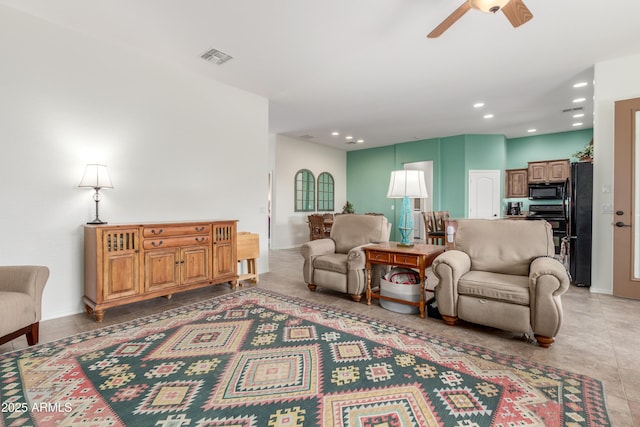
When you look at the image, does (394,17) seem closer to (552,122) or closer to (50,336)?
(50,336)

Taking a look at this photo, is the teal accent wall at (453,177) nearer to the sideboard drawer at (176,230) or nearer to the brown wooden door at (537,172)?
the brown wooden door at (537,172)

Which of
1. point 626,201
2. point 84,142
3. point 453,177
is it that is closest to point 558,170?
point 453,177

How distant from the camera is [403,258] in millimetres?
3285

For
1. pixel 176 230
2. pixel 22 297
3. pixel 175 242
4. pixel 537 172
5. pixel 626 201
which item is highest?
pixel 537 172

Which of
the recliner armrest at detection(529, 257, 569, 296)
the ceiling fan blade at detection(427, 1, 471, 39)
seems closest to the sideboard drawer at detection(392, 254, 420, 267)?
the recliner armrest at detection(529, 257, 569, 296)

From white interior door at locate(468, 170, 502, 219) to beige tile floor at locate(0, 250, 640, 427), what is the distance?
413cm

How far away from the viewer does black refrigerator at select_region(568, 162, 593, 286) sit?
413 cm

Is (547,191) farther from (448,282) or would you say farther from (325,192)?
(448,282)

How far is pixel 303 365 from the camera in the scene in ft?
7.05

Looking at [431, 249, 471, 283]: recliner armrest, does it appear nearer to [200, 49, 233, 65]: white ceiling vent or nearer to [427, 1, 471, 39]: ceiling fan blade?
[427, 1, 471, 39]: ceiling fan blade

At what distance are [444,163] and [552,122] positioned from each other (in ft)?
7.90

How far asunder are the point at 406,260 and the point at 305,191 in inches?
227

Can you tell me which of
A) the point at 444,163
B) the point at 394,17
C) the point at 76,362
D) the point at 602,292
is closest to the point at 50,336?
the point at 76,362

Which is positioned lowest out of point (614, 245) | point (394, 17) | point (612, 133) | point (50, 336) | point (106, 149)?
point (50, 336)
